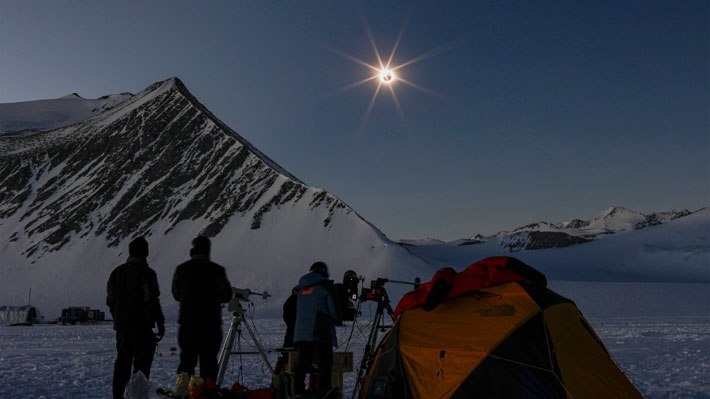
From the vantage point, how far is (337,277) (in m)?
69.1

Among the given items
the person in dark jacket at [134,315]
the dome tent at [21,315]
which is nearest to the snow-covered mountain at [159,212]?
the dome tent at [21,315]

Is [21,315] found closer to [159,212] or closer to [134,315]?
[159,212]

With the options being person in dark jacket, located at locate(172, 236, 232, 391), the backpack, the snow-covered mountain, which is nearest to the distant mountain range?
the snow-covered mountain

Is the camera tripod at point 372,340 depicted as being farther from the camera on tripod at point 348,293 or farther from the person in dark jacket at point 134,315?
the person in dark jacket at point 134,315

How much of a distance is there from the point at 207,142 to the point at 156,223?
75.2ft

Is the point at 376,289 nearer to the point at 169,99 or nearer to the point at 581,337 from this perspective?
the point at 581,337

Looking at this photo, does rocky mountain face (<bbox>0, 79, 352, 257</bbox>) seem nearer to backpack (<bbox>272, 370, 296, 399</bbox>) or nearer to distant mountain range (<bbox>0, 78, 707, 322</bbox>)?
distant mountain range (<bbox>0, 78, 707, 322</bbox>)

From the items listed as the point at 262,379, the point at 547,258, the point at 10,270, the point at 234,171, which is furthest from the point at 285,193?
the point at 262,379

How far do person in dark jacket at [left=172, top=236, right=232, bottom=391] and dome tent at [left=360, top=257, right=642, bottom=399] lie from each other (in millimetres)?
2156

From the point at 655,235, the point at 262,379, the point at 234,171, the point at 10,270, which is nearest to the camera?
the point at 262,379

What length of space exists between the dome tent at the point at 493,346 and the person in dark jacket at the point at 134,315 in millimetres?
2951

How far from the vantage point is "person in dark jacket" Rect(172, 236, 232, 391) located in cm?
696

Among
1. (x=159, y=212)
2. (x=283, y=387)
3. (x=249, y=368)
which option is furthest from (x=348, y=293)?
(x=159, y=212)

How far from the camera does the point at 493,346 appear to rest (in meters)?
6.55
